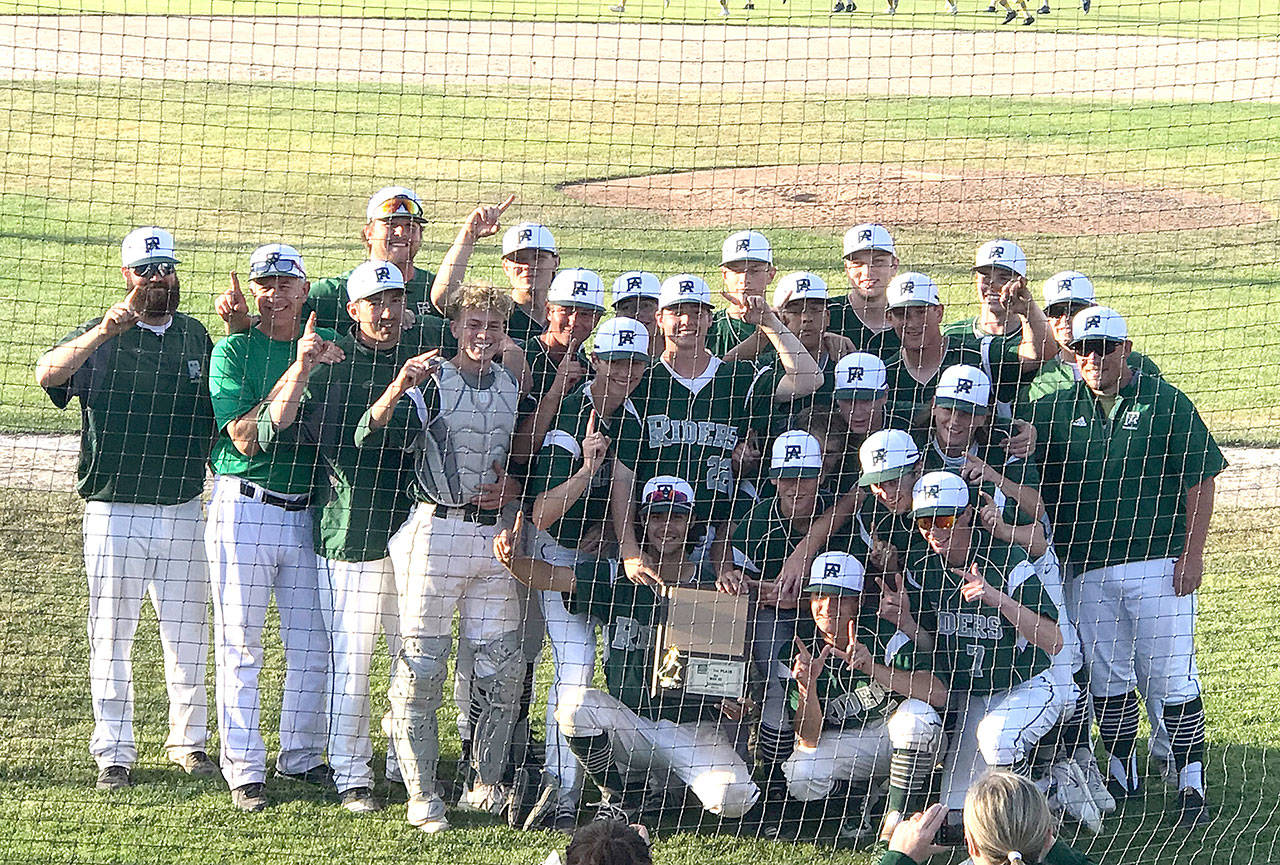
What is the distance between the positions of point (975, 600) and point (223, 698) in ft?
8.31

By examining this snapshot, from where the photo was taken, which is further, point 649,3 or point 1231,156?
point 649,3

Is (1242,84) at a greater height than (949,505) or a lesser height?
greater

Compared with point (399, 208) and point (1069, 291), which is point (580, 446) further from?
point (1069, 291)

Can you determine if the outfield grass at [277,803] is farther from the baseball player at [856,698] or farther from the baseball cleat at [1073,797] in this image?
the baseball player at [856,698]

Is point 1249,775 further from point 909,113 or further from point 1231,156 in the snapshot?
point 909,113

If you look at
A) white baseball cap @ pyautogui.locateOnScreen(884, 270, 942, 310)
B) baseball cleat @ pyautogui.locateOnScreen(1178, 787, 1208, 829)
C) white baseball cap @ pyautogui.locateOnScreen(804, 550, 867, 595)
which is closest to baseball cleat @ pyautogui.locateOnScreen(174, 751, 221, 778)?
white baseball cap @ pyautogui.locateOnScreen(804, 550, 867, 595)

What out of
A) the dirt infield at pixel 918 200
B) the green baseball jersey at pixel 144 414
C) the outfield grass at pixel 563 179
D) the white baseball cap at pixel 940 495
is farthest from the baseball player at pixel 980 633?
the dirt infield at pixel 918 200

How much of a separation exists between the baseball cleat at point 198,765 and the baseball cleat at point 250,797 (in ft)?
0.82

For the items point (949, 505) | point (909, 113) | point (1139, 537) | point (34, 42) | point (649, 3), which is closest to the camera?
point (949, 505)

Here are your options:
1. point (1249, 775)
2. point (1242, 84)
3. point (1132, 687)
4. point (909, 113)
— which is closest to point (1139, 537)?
point (1132, 687)

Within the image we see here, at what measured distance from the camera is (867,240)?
6402mm

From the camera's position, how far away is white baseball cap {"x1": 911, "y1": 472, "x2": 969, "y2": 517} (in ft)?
17.4

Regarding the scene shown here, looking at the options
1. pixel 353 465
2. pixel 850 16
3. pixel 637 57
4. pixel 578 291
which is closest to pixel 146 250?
pixel 353 465

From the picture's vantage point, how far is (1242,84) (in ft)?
62.8
